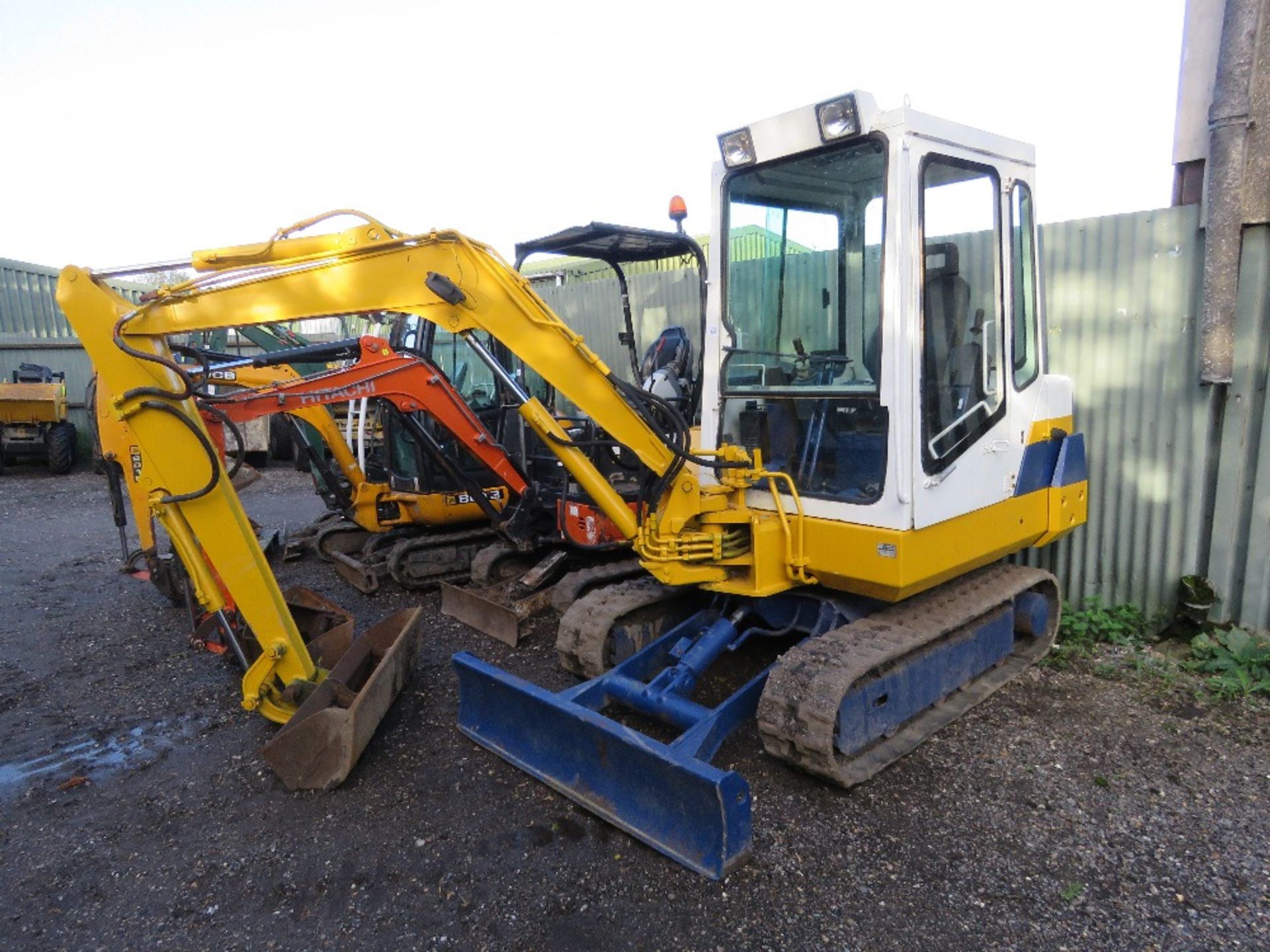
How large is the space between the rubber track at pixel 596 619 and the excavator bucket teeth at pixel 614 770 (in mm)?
620

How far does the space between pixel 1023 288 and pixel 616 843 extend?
3196 millimetres

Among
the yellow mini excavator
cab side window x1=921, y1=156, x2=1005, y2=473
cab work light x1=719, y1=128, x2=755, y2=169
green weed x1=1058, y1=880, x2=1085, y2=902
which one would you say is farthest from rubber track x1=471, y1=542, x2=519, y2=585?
green weed x1=1058, y1=880, x2=1085, y2=902

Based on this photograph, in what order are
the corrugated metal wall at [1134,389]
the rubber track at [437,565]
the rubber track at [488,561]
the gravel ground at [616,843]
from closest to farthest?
the gravel ground at [616,843] → the corrugated metal wall at [1134,389] → the rubber track at [488,561] → the rubber track at [437,565]

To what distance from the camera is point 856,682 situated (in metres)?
3.33

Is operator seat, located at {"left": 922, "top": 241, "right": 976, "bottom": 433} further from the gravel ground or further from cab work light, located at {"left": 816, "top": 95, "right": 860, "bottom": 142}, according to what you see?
the gravel ground

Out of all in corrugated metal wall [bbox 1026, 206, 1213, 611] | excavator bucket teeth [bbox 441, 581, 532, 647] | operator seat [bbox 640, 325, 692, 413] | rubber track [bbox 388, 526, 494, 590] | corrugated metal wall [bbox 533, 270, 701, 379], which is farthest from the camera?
corrugated metal wall [bbox 533, 270, 701, 379]

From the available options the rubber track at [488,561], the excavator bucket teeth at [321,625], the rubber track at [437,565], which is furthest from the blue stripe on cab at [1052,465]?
the rubber track at [437,565]

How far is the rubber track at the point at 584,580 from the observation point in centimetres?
505

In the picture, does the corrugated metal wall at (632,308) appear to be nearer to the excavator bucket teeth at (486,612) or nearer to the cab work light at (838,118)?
the excavator bucket teeth at (486,612)

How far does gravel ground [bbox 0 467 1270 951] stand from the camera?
104 inches

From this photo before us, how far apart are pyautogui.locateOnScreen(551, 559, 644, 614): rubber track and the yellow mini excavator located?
907mm

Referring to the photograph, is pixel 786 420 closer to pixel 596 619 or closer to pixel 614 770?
pixel 596 619

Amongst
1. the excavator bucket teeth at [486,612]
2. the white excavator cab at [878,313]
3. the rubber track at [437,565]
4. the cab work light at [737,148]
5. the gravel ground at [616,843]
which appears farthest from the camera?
the rubber track at [437,565]

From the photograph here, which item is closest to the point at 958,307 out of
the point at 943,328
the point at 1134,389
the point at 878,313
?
the point at 943,328
